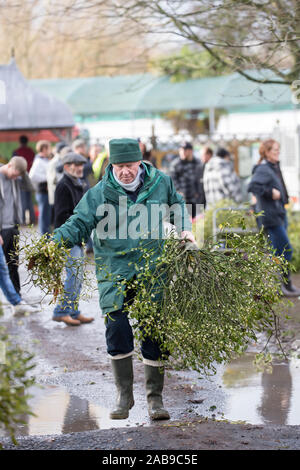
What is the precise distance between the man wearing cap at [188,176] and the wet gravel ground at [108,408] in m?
4.93

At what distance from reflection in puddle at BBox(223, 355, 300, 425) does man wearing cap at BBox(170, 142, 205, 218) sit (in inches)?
268

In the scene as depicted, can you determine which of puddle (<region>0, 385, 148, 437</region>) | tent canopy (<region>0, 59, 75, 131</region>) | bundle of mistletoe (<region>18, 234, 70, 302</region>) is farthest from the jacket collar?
tent canopy (<region>0, 59, 75, 131</region>)

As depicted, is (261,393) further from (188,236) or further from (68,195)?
(68,195)

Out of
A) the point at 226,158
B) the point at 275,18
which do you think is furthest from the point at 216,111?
the point at 275,18

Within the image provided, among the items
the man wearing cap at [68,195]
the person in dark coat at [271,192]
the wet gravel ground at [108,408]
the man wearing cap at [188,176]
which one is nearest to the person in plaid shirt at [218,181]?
the man wearing cap at [188,176]

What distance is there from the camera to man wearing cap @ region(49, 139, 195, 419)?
5668mm

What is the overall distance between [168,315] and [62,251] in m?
0.80

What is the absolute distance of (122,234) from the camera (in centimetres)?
568

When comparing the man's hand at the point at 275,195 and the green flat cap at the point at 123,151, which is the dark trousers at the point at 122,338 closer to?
the green flat cap at the point at 123,151

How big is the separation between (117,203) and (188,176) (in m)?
8.62

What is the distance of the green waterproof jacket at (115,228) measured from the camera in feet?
18.5

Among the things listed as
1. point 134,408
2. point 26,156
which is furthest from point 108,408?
point 26,156
